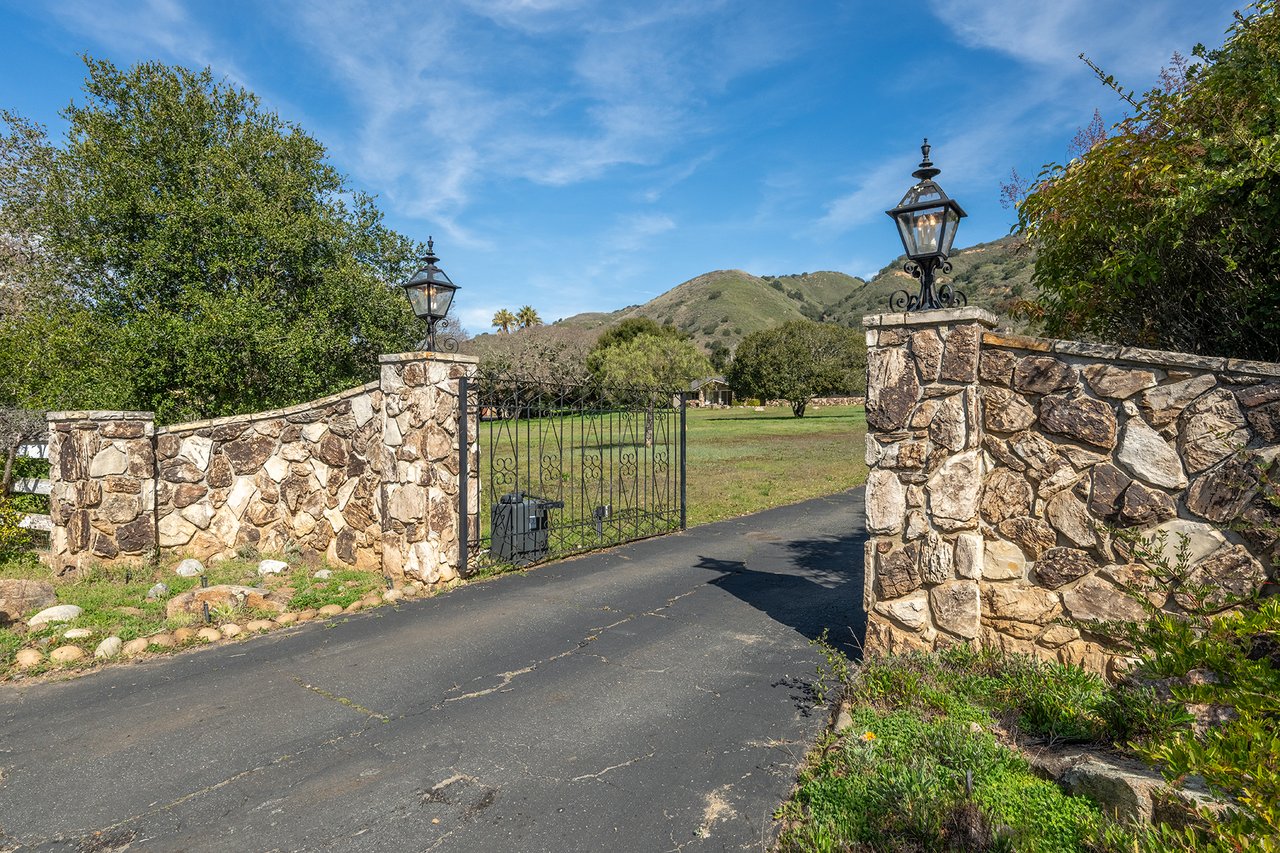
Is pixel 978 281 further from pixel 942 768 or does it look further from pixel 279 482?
pixel 942 768

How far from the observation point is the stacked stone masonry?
6.86 m

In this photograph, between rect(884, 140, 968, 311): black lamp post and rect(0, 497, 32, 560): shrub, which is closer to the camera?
rect(884, 140, 968, 311): black lamp post

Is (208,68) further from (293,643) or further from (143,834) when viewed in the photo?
(143,834)

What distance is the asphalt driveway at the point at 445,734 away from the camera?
3.03 metres

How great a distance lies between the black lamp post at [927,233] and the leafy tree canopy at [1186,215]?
1.32 m

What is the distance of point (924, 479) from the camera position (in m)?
4.37

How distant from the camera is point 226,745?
12.3 feet

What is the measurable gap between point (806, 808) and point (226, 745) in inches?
127

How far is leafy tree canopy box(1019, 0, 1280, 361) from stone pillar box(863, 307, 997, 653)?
61.0 inches

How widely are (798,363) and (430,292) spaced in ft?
135

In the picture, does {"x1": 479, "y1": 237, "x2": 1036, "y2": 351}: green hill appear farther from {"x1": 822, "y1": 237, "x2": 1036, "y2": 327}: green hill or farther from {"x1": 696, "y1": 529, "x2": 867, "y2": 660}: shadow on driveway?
{"x1": 696, "y1": 529, "x2": 867, "y2": 660}: shadow on driveway

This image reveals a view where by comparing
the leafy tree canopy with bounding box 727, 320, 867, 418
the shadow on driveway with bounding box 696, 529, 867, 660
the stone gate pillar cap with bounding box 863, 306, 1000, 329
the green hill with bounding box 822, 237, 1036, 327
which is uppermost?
the green hill with bounding box 822, 237, 1036, 327

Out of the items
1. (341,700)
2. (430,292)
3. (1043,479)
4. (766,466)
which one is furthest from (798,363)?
(341,700)

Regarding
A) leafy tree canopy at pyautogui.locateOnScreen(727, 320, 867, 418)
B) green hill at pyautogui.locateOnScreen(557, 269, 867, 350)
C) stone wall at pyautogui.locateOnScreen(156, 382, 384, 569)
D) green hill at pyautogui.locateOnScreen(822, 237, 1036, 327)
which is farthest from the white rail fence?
green hill at pyautogui.locateOnScreen(557, 269, 867, 350)
